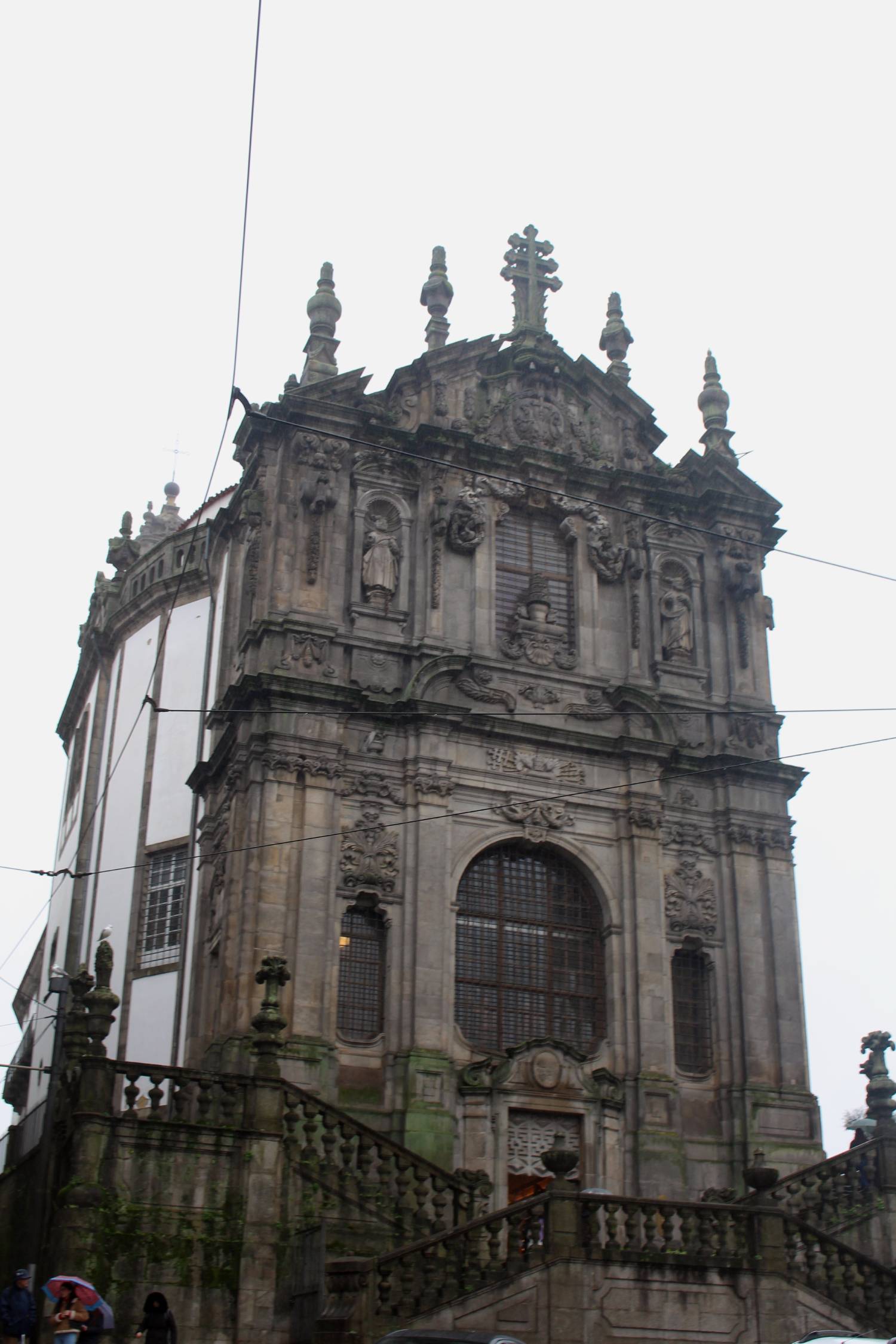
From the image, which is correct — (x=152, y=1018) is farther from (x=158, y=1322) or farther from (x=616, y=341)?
(x=616, y=341)

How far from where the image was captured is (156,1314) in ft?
55.0

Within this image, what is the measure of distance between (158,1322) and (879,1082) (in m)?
12.0

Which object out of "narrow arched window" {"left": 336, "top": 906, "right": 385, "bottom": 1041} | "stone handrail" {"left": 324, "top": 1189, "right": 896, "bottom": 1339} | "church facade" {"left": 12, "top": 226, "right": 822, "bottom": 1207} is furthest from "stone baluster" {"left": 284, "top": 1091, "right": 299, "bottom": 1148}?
"narrow arched window" {"left": 336, "top": 906, "right": 385, "bottom": 1041}

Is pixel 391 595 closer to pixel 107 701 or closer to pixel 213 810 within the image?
pixel 213 810

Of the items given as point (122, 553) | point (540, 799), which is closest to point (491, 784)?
point (540, 799)

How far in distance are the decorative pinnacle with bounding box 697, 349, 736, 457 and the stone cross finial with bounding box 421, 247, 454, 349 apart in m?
5.32

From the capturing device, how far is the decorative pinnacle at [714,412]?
3058 cm

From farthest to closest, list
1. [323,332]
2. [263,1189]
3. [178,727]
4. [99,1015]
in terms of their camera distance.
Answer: [178,727], [323,332], [99,1015], [263,1189]

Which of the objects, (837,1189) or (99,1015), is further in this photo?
(837,1189)

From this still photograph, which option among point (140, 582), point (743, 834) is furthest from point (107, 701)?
point (743, 834)

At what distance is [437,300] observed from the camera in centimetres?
2959

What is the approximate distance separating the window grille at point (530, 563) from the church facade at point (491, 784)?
0.18 ft

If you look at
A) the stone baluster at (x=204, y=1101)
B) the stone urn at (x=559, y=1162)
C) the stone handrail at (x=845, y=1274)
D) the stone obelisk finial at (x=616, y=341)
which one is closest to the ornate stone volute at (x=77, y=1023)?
the stone baluster at (x=204, y=1101)

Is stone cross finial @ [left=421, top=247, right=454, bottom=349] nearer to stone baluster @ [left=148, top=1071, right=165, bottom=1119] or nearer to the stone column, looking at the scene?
the stone column
